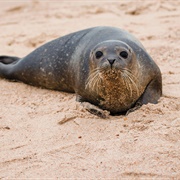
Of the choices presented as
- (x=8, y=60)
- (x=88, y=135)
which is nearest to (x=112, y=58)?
(x=88, y=135)

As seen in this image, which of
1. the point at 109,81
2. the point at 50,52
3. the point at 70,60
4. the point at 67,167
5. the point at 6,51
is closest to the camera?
the point at 67,167

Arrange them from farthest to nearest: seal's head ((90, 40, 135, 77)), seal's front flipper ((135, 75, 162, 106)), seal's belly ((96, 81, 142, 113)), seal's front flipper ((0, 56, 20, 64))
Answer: seal's front flipper ((0, 56, 20, 64))
seal's front flipper ((135, 75, 162, 106))
seal's belly ((96, 81, 142, 113))
seal's head ((90, 40, 135, 77))

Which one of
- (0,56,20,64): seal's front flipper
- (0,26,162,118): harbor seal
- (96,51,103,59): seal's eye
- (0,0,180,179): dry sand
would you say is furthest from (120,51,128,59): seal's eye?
(0,56,20,64): seal's front flipper

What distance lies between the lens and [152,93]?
165 inches

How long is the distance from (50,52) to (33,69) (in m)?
0.28

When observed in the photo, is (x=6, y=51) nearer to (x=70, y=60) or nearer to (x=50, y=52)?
(x=50, y=52)

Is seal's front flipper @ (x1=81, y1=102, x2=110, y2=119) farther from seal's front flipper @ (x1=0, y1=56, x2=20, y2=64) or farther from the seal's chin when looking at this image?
seal's front flipper @ (x1=0, y1=56, x2=20, y2=64)

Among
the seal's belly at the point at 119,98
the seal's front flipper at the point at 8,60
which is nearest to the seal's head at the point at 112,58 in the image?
the seal's belly at the point at 119,98

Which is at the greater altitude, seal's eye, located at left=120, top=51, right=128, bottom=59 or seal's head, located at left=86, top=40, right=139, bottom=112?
seal's eye, located at left=120, top=51, right=128, bottom=59

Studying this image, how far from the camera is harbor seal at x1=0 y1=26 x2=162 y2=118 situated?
383cm

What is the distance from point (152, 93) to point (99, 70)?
64 centimetres

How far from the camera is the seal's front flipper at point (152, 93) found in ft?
13.6

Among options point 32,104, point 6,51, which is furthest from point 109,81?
point 6,51

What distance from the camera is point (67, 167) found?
121 inches
